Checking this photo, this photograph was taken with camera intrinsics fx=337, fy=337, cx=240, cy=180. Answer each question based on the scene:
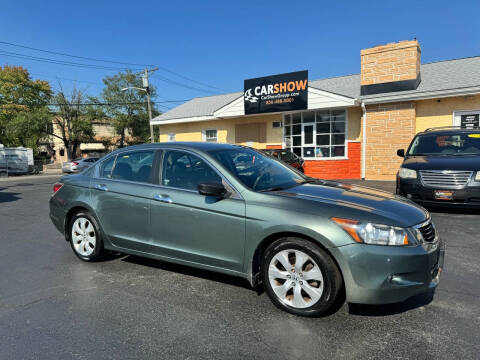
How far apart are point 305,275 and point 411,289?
85 cm

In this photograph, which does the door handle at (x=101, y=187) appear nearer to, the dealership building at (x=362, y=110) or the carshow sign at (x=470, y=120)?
the dealership building at (x=362, y=110)

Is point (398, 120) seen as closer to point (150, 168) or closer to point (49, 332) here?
point (150, 168)

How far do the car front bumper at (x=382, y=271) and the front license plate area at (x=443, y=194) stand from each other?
4.37 meters

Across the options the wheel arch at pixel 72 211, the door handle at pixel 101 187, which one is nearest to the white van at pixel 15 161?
the wheel arch at pixel 72 211

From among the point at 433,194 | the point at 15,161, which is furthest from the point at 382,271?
the point at 15,161

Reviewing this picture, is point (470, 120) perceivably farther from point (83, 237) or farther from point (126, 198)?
point (83, 237)

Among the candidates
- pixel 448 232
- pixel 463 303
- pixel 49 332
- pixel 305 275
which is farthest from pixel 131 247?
pixel 448 232

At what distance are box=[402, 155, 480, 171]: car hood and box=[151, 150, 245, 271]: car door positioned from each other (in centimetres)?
517

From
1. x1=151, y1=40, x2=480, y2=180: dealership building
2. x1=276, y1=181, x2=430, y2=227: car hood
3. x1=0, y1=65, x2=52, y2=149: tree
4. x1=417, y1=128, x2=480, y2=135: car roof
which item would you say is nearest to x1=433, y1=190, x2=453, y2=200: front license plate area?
x1=417, y1=128, x2=480, y2=135: car roof

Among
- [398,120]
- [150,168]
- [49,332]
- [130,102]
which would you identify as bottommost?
[49,332]

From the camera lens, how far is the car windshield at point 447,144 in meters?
7.46

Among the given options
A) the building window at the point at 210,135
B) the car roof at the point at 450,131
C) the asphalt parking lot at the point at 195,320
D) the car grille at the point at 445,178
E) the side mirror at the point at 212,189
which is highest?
the building window at the point at 210,135

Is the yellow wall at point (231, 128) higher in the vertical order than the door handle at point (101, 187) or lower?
higher

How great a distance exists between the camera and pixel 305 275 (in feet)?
9.70
